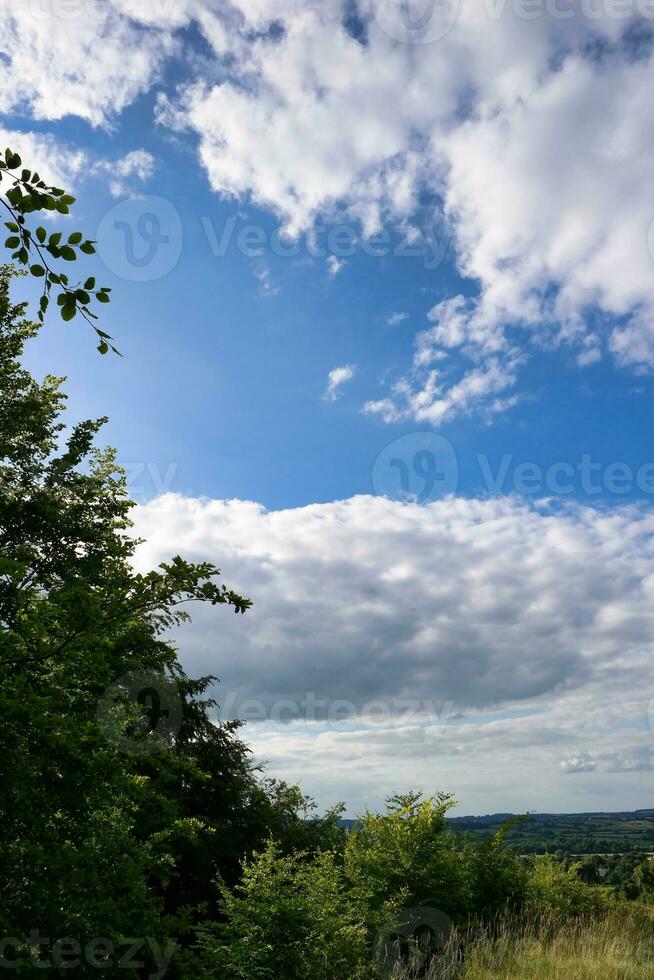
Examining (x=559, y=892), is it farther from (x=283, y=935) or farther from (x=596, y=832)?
(x=596, y=832)

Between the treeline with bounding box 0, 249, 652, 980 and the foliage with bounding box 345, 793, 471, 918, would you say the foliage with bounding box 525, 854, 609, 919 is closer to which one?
the treeline with bounding box 0, 249, 652, 980

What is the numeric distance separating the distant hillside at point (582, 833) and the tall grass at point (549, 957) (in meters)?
4.01

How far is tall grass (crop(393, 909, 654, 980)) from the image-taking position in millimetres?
8188

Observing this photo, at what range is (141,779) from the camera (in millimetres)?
7660

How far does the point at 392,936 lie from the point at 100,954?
27.8 feet

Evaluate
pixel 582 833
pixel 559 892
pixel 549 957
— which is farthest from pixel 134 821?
pixel 582 833

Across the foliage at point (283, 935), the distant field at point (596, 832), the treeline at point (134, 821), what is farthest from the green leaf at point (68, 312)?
the distant field at point (596, 832)

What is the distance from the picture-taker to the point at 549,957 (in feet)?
30.0

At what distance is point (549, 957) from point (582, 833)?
349ft

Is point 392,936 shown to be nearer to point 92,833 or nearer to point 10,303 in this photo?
point 92,833

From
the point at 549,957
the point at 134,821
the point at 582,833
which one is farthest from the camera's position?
the point at 582,833

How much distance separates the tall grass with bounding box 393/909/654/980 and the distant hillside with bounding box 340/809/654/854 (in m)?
4.01

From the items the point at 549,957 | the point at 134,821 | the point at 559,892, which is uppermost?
the point at 134,821

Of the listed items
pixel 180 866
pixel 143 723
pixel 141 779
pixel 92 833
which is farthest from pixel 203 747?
pixel 92 833
